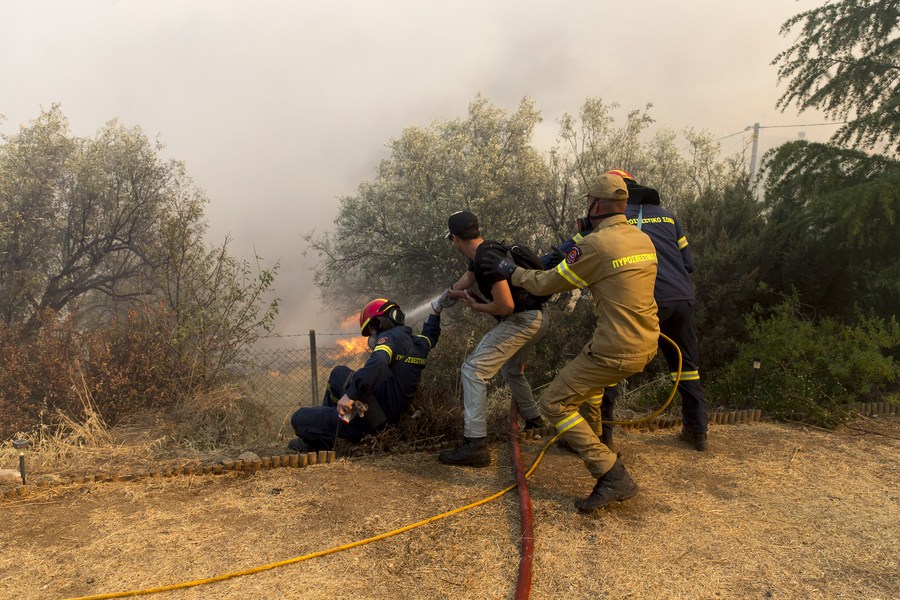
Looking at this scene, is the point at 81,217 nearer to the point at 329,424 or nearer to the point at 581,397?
the point at 329,424

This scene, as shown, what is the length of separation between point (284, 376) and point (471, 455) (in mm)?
6336

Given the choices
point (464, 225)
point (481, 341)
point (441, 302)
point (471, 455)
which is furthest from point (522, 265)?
point (471, 455)

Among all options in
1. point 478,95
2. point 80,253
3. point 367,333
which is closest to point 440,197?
point 478,95

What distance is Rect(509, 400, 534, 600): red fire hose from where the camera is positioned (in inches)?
103

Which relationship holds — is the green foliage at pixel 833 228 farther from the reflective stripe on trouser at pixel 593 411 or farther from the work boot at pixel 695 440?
the reflective stripe on trouser at pixel 593 411

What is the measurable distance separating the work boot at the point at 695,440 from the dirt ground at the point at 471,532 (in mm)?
105

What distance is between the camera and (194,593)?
8.72 ft

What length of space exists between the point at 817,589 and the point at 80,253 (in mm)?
15763

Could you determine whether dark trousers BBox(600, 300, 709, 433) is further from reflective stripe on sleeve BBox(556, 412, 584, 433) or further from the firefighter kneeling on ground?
the firefighter kneeling on ground

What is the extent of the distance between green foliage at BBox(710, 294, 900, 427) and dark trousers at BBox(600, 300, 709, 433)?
Result: 4.99ft

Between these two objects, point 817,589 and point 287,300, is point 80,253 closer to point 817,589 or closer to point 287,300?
point 817,589

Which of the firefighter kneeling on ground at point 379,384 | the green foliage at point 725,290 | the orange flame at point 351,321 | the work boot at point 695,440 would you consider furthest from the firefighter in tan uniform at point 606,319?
the orange flame at point 351,321

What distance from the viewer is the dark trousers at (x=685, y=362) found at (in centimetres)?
417

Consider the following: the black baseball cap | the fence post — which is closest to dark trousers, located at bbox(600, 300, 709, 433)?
the black baseball cap
